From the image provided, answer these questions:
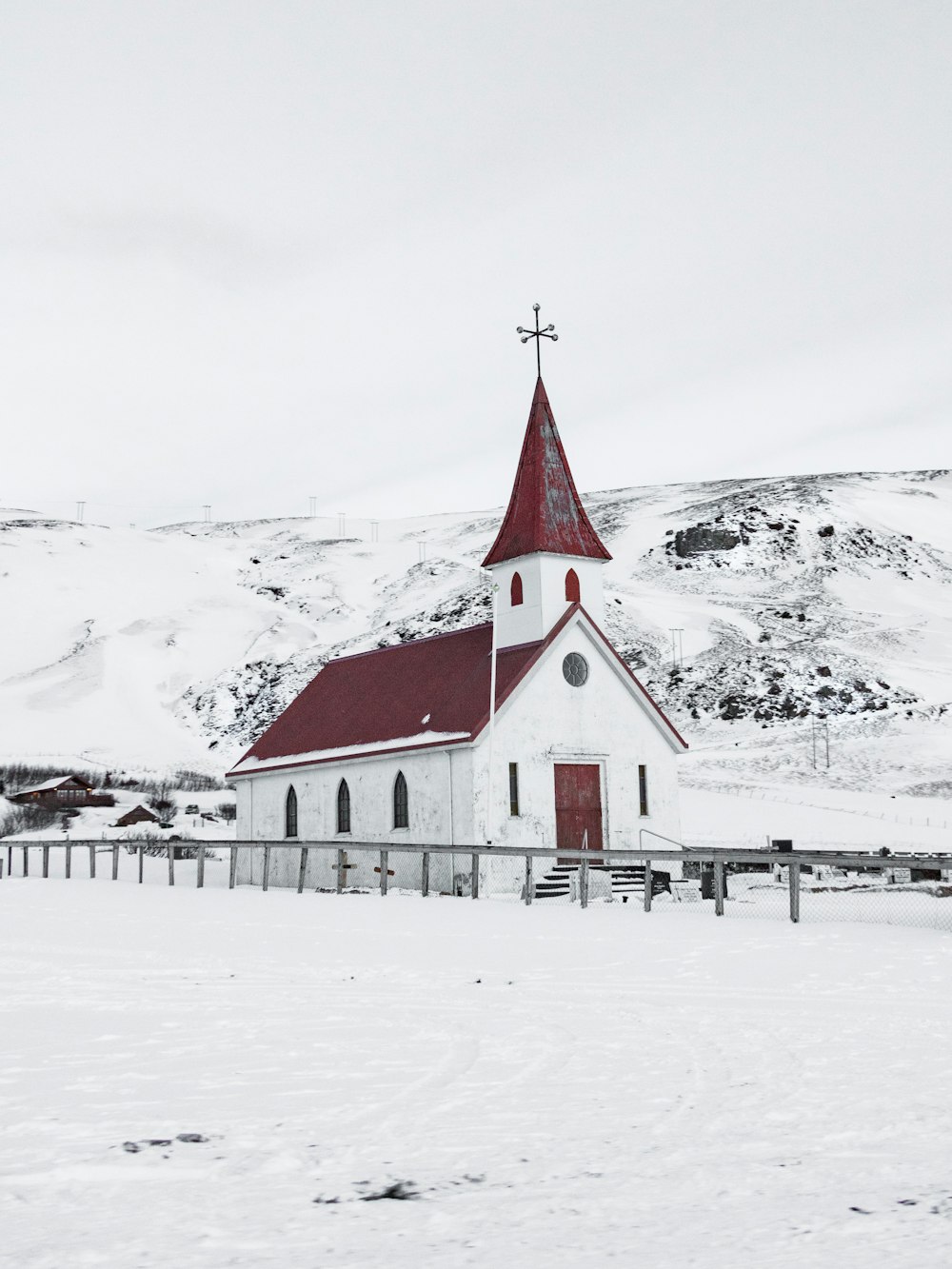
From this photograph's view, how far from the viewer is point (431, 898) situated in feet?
87.9

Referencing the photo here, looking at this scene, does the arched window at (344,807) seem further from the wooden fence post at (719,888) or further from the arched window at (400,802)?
the wooden fence post at (719,888)

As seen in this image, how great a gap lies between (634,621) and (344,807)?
2988 inches

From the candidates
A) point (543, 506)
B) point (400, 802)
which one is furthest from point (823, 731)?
point (400, 802)

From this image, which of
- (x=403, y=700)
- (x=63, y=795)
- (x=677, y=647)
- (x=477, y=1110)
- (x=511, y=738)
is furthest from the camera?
(x=677, y=647)

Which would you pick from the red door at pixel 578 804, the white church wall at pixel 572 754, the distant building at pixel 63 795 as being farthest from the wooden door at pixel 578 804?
the distant building at pixel 63 795

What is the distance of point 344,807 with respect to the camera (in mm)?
34719

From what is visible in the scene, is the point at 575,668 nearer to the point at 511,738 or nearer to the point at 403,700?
the point at 511,738

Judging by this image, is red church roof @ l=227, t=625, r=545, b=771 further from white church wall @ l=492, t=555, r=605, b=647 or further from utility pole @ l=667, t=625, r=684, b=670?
utility pole @ l=667, t=625, r=684, b=670

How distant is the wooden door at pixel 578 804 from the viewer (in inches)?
1244

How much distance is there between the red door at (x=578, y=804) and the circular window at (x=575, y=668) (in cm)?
201

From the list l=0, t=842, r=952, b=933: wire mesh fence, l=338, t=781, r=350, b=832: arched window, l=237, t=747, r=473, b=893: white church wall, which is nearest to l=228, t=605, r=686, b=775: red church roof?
l=237, t=747, r=473, b=893: white church wall

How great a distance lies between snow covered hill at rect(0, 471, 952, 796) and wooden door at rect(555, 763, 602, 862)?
39.3 meters

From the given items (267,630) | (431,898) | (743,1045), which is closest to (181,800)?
(431,898)

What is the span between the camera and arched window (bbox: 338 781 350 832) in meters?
34.6
